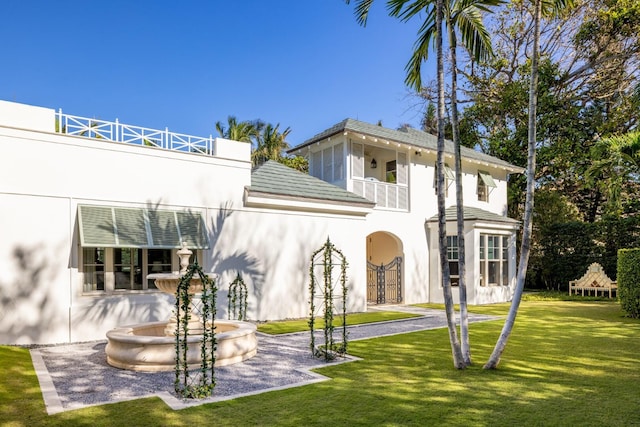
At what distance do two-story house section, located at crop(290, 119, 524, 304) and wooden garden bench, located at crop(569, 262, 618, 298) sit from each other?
5199 millimetres

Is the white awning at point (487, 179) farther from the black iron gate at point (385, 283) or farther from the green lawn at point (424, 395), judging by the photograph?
the green lawn at point (424, 395)

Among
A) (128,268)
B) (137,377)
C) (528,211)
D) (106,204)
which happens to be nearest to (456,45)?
(528,211)

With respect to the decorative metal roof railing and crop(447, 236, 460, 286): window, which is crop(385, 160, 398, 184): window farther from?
the decorative metal roof railing

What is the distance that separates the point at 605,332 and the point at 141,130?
47.2 ft

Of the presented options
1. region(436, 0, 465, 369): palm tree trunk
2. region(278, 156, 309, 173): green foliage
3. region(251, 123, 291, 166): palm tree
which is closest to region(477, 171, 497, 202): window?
region(436, 0, 465, 369): palm tree trunk

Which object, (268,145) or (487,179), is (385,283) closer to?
(487,179)

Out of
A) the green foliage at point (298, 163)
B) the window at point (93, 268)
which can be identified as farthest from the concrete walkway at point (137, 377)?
the green foliage at point (298, 163)

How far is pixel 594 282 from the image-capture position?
23.1 m

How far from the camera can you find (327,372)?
8039 mm

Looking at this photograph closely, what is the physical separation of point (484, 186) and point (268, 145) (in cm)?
2456

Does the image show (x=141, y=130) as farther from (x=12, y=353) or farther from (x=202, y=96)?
(x=202, y=96)

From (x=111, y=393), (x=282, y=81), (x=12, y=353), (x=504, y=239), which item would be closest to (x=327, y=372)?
(x=111, y=393)

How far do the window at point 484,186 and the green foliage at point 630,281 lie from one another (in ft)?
27.7

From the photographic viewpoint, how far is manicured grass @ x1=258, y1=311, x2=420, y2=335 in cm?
1289
